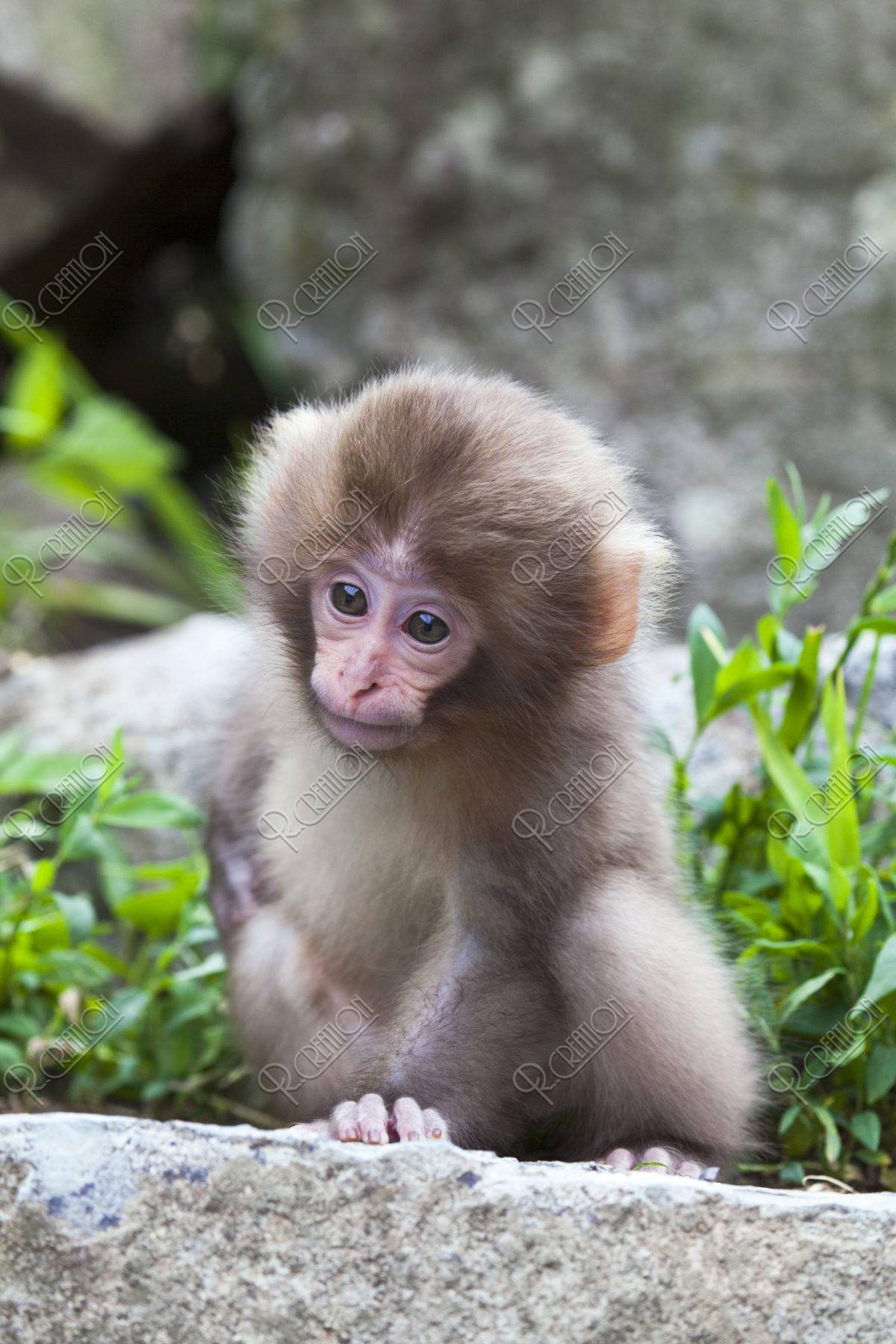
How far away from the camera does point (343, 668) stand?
11.0ft

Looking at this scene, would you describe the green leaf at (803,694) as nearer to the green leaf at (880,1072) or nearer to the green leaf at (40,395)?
the green leaf at (880,1072)

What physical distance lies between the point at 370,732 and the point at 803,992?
1.22 metres

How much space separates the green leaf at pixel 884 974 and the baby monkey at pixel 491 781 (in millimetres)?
382

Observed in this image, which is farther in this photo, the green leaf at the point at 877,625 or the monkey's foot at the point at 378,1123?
the green leaf at the point at 877,625

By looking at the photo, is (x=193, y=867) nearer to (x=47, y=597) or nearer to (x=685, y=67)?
(x=47, y=597)

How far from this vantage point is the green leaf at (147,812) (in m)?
4.18

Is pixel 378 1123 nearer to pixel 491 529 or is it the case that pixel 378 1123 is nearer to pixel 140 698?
pixel 491 529

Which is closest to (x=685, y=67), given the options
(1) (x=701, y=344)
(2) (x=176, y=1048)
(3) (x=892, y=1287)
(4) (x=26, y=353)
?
(1) (x=701, y=344)

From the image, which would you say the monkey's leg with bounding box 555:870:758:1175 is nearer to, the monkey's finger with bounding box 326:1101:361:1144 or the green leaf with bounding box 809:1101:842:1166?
the green leaf with bounding box 809:1101:842:1166

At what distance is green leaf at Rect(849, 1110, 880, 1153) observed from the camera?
3488 mm

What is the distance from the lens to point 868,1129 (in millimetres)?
3512

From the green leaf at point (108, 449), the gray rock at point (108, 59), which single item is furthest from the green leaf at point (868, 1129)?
the gray rock at point (108, 59)

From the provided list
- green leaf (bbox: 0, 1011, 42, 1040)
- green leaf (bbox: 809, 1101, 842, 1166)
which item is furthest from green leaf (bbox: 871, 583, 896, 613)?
green leaf (bbox: 0, 1011, 42, 1040)

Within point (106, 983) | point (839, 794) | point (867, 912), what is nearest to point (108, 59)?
point (106, 983)
